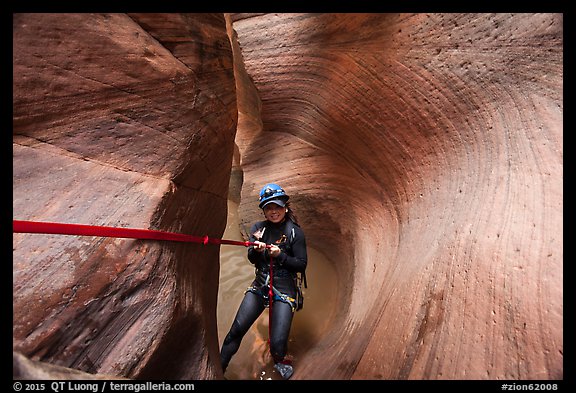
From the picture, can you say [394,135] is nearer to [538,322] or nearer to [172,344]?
[538,322]

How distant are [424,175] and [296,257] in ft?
4.91

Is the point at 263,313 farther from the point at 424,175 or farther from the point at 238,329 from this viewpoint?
the point at 424,175

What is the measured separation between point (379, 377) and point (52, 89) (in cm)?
270

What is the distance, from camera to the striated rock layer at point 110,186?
4.91ft

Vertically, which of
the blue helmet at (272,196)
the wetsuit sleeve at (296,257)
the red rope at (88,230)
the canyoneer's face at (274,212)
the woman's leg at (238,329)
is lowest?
the woman's leg at (238,329)

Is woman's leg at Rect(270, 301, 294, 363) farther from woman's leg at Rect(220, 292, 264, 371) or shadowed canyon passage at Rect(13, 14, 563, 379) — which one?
shadowed canyon passage at Rect(13, 14, 563, 379)

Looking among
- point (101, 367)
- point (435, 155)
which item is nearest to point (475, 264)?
point (435, 155)

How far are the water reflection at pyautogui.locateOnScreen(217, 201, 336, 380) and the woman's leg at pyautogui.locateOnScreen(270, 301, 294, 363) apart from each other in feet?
1.11

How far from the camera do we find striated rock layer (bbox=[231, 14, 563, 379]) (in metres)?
1.74

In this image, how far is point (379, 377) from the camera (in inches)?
83.8

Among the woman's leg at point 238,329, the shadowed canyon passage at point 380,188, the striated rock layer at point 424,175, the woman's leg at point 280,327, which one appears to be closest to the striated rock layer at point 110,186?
the shadowed canyon passage at point 380,188

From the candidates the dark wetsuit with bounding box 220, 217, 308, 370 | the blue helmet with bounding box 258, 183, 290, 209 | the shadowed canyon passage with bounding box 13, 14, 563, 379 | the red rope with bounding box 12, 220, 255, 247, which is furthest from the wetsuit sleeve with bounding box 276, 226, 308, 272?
the red rope with bounding box 12, 220, 255, 247

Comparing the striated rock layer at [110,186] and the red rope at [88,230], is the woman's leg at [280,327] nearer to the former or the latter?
the striated rock layer at [110,186]

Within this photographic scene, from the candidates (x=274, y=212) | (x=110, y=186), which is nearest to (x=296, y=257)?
(x=274, y=212)
